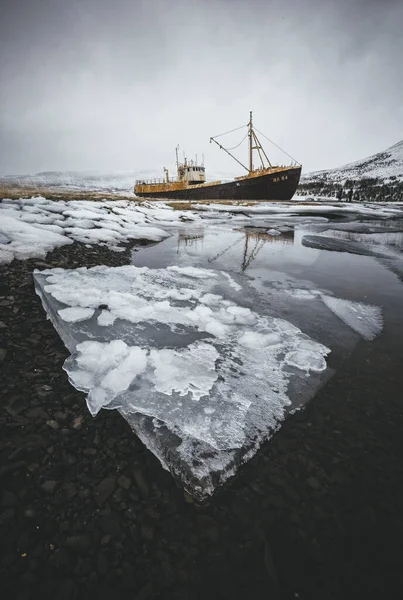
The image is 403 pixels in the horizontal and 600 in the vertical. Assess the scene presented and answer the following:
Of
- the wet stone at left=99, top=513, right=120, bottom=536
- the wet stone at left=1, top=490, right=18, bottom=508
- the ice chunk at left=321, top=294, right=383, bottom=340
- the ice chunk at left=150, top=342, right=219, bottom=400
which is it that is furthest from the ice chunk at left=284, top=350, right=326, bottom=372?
the wet stone at left=1, top=490, right=18, bottom=508

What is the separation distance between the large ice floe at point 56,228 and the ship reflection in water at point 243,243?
116 centimetres

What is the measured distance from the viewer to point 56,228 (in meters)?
7.31

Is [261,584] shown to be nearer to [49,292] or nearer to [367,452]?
[367,452]

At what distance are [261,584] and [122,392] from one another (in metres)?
1.36

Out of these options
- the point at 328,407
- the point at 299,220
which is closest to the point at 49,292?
the point at 328,407

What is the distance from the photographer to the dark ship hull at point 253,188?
31359 millimetres

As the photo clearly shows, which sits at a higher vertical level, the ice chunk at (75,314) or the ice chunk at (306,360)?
the ice chunk at (75,314)

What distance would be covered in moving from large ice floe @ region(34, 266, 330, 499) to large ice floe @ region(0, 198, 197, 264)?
6.39 ft

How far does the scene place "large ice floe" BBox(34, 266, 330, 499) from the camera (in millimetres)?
1771

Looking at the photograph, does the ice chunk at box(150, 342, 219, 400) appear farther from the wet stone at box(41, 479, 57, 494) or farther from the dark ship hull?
the dark ship hull

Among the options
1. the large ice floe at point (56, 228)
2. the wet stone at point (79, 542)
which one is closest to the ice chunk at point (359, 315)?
the wet stone at point (79, 542)

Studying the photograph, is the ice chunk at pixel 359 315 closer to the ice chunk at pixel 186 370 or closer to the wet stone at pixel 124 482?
the ice chunk at pixel 186 370

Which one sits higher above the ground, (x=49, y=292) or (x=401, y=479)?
(x=49, y=292)

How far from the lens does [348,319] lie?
11.6 ft
